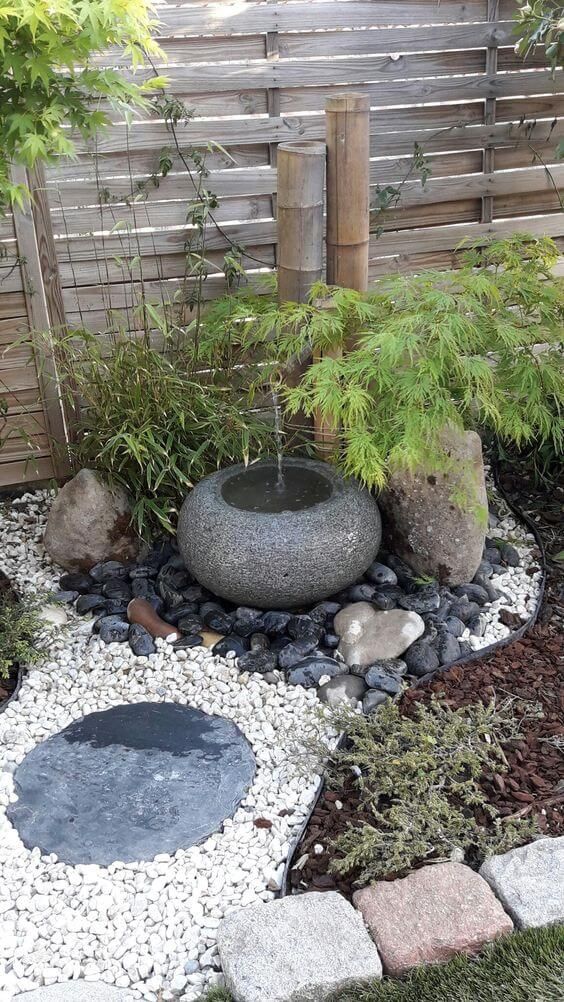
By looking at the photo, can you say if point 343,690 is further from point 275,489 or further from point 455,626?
point 275,489

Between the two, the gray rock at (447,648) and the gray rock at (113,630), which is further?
the gray rock at (113,630)

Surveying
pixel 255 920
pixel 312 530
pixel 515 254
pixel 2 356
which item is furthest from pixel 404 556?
pixel 2 356

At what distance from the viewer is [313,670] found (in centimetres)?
317

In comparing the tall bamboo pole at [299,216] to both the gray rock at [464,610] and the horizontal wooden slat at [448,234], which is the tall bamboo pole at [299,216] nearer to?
the horizontal wooden slat at [448,234]

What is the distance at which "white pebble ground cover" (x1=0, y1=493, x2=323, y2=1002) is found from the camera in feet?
7.19

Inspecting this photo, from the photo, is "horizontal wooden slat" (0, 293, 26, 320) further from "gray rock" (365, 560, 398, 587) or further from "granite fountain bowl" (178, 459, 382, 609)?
"gray rock" (365, 560, 398, 587)

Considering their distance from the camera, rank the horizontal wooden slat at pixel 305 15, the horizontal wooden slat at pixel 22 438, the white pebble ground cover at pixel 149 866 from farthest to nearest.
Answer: the horizontal wooden slat at pixel 22 438 < the horizontal wooden slat at pixel 305 15 < the white pebble ground cover at pixel 149 866

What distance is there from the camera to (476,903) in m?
2.21

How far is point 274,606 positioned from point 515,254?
1862 mm

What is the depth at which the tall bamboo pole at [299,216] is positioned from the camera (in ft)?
11.3

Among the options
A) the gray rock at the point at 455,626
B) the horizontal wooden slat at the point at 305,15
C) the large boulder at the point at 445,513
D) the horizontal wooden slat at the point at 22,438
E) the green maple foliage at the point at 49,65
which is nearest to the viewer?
the green maple foliage at the point at 49,65

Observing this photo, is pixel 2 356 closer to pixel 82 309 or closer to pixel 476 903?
pixel 82 309

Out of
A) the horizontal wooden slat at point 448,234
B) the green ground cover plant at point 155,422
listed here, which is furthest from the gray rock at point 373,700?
the horizontal wooden slat at point 448,234

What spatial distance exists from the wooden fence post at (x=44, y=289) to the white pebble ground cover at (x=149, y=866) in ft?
4.35
